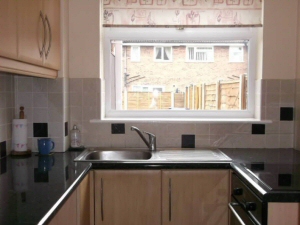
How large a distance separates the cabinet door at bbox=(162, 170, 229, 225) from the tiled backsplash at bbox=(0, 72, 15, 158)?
1.13 metres

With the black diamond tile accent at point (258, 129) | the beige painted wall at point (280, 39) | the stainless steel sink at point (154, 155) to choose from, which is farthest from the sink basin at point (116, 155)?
the beige painted wall at point (280, 39)

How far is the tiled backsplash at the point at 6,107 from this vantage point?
257cm

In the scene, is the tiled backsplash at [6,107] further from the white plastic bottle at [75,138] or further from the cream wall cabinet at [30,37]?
the white plastic bottle at [75,138]

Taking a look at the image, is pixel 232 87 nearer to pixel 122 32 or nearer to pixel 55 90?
pixel 122 32

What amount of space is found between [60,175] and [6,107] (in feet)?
2.90

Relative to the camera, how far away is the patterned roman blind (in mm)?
3027

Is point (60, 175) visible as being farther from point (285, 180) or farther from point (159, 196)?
point (285, 180)

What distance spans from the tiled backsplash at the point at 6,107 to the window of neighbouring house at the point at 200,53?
1451 mm

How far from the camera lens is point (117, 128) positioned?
300 centimetres

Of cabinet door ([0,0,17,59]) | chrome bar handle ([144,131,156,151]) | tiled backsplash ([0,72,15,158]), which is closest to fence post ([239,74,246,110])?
chrome bar handle ([144,131,156,151])

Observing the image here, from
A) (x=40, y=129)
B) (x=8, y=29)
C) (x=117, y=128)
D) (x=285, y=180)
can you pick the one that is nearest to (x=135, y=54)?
(x=117, y=128)

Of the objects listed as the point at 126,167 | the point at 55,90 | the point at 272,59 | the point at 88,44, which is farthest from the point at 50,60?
the point at 272,59

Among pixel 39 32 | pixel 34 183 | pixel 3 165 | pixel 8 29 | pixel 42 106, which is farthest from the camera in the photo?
pixel 42 106

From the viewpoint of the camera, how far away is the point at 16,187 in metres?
1.78
